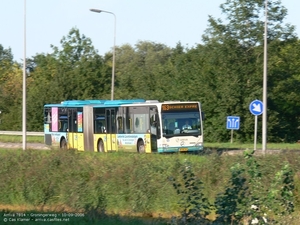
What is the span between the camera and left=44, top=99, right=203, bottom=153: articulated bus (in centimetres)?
3306

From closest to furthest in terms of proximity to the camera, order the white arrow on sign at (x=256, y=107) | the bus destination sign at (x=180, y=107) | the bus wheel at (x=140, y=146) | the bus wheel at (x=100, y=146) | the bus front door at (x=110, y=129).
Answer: the white arrow on sign at (x=256, y=107)
the bus destination sign at (x=180, y=107)
the bus wheel at (x=140, y=146)
the bus front door at (x=110, y=129)
the bus wheel at (x=100, y=146)

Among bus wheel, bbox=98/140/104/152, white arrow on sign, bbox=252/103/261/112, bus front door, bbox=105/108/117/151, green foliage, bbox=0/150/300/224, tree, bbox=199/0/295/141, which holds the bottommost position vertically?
green foliage, bbox=0/150/300/224

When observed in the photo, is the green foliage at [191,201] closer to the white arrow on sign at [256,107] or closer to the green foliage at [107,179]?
the green foliage at [107,179]

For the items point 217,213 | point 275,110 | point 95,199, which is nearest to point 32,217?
point 217,213

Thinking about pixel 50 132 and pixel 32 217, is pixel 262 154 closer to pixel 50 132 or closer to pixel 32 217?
pixel 32 217

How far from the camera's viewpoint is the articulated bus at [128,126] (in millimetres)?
33062

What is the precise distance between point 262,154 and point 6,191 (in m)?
8.95

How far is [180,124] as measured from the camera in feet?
110

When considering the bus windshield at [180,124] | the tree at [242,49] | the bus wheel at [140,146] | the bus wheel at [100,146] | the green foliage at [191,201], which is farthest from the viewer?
the tree at [242,49]

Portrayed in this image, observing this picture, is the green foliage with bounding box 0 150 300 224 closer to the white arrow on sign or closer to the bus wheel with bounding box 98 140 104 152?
the white arrow on sign

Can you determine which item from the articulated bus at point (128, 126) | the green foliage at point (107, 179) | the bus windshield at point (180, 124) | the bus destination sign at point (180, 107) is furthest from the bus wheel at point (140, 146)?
the green foliage at point (107, 179)

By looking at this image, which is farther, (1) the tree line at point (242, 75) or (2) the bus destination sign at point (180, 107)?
(1) the tree line at point (242, 75)

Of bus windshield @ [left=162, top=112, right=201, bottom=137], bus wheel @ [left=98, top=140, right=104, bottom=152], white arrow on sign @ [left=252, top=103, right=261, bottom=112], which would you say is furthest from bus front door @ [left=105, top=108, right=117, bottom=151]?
white arrow on sign @ [left=252, top=103, right=261, bottom=112]

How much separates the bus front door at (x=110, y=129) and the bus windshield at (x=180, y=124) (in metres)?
4.66
